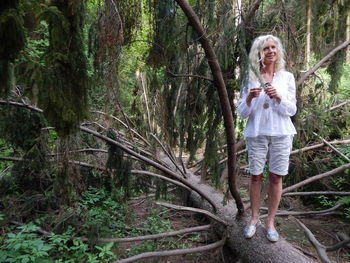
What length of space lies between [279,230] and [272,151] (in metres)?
2.17

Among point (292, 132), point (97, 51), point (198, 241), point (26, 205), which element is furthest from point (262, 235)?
point (26, 205)

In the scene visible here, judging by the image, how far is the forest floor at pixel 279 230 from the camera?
12.1 feet

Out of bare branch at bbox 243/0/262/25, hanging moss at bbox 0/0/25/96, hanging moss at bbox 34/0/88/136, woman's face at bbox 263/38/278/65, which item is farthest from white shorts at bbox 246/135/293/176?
hanging moss at bbox 0/0/25/96

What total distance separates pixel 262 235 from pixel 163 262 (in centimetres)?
138

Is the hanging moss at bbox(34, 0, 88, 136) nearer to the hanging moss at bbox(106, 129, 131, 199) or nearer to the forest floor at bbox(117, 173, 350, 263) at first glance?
the hanging moss at bbox(106, 129, 131, 199)

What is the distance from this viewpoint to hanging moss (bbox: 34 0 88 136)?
1856 mm

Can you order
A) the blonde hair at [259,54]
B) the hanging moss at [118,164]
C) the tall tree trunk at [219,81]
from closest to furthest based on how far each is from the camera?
the tall tree trunk at [219,81] < the blonde hair at [259,54] < the hanging moss at [118,164]

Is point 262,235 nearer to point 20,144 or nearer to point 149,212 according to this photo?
point 149,212

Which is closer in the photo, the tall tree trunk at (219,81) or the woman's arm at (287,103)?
the tall tree trunk at (219,81)

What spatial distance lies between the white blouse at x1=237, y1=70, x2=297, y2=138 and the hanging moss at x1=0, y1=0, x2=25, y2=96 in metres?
1.80

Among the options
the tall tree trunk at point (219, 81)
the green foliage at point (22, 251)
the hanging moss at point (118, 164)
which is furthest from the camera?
the hanging moss at point (118, 164)

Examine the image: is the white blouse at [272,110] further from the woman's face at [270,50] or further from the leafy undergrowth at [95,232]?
the leafy undergrowth at [95,232]

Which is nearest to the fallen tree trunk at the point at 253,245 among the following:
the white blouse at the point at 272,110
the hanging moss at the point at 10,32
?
the white blouse at the point at 272,110

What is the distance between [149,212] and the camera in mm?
5055
